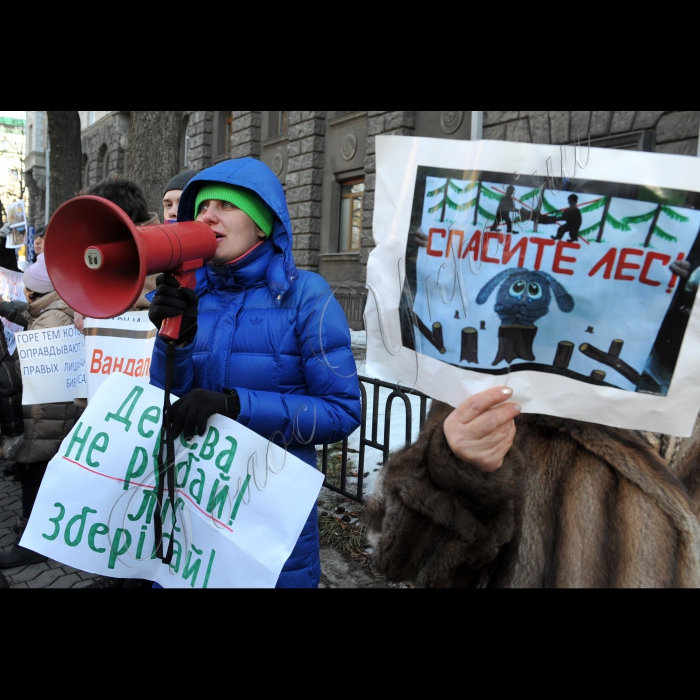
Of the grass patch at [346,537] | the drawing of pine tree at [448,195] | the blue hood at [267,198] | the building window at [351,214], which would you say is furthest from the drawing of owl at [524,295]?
the building window at [351,214]

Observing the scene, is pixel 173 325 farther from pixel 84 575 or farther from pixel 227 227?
pixel 84 575

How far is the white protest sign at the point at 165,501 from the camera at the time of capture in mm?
1489

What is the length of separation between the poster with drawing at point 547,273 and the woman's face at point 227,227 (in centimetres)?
73

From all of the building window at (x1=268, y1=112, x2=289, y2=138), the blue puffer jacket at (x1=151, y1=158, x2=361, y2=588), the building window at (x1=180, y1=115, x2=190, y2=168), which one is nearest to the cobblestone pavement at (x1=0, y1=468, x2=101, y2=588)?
the blue puffer jacket at (x1=151, y1=158, x2=361, y2=588)

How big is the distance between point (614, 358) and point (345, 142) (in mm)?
13245

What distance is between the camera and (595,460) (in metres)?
1.21

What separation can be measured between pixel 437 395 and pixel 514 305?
0.73 feet

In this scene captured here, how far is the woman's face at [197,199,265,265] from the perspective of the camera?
5.36ft

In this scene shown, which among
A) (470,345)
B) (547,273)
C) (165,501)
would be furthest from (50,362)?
(547,273)

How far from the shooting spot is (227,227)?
1.64 meters

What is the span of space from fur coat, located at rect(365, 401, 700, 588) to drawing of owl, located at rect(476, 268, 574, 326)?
31 centimetres

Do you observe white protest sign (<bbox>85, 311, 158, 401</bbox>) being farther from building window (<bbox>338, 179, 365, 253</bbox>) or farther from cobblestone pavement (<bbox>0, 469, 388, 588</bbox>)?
building window (<bbox>338, 179, 365, 253</bbox>)

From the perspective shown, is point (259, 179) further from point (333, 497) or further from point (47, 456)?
point (333, 497)

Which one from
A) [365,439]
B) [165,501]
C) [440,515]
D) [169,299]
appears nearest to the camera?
[440,515]
